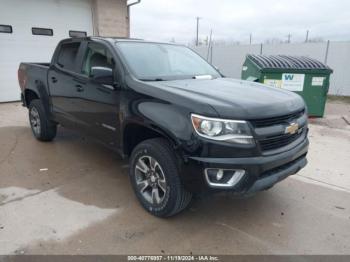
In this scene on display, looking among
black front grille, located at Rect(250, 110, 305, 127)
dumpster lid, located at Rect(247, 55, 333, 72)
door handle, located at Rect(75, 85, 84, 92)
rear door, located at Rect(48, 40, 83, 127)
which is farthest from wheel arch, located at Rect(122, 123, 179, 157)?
dumpster lid, located at Rect(247, 55, 333, 72)

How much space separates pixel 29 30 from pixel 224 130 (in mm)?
9264

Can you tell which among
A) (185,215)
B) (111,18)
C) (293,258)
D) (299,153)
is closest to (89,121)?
(185,215)

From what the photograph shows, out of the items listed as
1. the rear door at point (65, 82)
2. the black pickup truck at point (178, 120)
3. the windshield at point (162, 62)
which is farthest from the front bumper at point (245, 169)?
the rear door at point (65, 82)

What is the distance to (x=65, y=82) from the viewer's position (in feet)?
15.2

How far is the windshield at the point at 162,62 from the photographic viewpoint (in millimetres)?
3629

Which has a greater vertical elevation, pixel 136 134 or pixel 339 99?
pixel 136 134

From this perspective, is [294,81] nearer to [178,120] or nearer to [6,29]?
[178,120]

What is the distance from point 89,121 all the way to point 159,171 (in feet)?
5.12

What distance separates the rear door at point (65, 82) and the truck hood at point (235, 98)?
5.58ft

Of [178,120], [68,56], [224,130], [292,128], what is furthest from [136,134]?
[68,56]

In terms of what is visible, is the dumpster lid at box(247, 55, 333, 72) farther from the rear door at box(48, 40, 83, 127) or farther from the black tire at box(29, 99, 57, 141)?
the black tire at box(29, 99, 57, 141)

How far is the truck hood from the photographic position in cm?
271

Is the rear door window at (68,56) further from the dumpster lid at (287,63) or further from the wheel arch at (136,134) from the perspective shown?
the dumpster lid at (287,63)

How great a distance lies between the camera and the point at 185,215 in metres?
3.35
